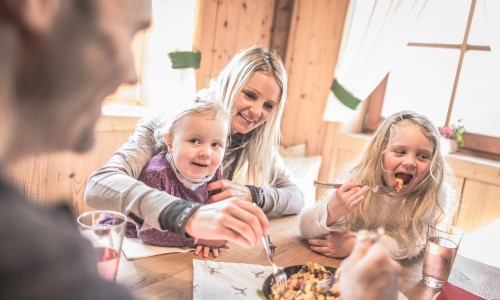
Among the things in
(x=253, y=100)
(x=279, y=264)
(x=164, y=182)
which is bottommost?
(x=279, y=264)

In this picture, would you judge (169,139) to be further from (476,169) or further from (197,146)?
(476,169)

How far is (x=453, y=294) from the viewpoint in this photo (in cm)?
97

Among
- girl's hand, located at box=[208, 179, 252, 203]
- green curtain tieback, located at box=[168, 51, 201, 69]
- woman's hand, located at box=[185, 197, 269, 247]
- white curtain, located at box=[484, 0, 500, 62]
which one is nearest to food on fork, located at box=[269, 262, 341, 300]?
woman's hand, located at box=[185, 197, 269, 247]

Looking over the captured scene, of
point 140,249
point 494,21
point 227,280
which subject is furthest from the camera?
point 494,21

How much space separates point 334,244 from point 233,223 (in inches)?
18.5

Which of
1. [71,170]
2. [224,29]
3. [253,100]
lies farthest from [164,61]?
[253,100]

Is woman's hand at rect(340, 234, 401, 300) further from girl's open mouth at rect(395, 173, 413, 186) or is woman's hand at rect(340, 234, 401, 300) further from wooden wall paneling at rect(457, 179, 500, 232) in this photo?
wooden wall paneling at rect(457, 179, 500, 232)

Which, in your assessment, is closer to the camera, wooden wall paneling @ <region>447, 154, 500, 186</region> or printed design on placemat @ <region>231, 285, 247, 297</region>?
printed design on placemat @ <region>231, 285, 247, 297</region>

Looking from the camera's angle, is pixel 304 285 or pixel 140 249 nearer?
pixel 304 285

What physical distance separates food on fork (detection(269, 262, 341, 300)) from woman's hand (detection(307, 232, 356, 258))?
0.83 ft

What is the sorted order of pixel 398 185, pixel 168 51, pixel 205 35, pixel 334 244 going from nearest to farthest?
pixel 334 244 → pixel 398 185 → pixel 168 51 → pixel 205 35

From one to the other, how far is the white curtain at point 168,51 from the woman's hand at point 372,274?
1.95 meters

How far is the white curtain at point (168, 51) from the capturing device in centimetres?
246

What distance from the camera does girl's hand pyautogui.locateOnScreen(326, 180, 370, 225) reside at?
47.6 inches
